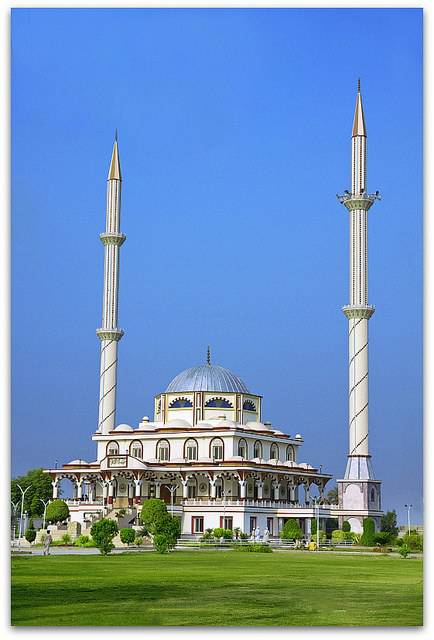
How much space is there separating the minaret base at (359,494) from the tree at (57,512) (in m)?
12.3

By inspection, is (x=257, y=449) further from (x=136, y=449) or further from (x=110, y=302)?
(x=110, y=302)

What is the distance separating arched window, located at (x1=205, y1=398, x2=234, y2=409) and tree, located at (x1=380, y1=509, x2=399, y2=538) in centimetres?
980

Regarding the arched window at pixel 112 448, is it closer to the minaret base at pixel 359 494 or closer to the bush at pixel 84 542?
the minaret base at pixel 359 494

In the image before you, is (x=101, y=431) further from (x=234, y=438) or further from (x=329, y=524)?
(x=329, y=524)

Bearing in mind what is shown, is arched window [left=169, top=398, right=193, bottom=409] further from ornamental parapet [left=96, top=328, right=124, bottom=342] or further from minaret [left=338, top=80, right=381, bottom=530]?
minaret [left=338, top=80, right=381, bottom=530]

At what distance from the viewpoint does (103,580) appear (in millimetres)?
21672

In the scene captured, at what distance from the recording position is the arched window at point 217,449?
5141cm

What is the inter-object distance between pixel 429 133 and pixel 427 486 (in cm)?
570

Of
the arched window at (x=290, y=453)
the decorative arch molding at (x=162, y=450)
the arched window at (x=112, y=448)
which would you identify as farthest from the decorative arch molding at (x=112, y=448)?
the arched window at (x=290, y=453)

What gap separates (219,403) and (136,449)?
4.89 meters

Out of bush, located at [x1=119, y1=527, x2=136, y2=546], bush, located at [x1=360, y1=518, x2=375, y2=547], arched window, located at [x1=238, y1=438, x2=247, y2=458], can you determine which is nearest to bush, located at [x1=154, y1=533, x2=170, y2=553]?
bush, located at [x1=119, y1=527, x2=136, y2=546]

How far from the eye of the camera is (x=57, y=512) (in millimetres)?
48656

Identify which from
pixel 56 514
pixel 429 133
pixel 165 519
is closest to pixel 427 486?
pixel 429 133

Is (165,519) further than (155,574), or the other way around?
(165,519)
